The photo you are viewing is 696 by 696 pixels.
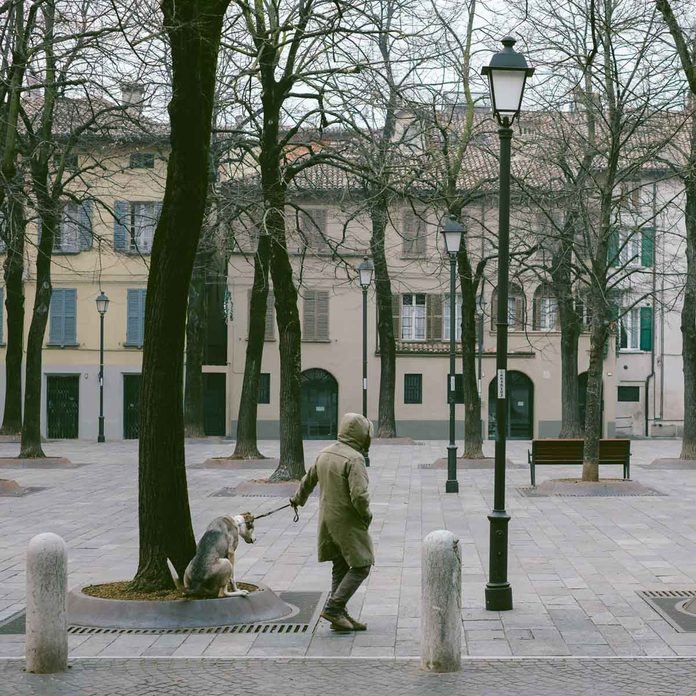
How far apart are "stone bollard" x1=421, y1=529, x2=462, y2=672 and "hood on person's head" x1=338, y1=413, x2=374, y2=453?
1436mm

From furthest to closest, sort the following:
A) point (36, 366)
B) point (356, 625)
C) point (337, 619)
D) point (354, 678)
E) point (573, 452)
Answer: point (36, 366) → point (573, 452) → point (356, 625) → point (337, 619) → point (354, 678)

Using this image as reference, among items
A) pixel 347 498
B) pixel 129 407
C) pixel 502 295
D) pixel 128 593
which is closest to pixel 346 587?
pixel 347 498

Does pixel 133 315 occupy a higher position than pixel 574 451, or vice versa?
pixel 133 315

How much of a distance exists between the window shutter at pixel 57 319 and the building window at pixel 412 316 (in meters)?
13.1

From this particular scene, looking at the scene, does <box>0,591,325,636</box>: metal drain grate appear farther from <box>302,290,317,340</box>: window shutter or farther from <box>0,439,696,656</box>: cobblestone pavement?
<box>302,290,317,340</box>: window shutter

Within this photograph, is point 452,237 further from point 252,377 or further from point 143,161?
point 143,161

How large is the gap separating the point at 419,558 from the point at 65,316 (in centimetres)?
3767

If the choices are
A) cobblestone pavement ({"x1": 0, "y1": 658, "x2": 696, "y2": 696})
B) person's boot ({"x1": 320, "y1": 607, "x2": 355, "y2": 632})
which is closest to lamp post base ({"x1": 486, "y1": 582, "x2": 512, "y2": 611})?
person's boot ({"x1": 320, "y1": 607, "x2": 355, "y2": 632})

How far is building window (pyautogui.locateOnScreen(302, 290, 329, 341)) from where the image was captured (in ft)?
166

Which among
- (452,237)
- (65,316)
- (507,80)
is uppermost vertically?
(507,80)

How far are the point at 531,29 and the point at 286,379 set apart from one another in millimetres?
7942

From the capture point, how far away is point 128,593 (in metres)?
10.7

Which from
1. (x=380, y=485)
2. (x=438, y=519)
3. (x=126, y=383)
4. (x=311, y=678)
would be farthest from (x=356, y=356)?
(x=311, y=678)

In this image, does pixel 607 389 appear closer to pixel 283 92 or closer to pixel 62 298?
pixel 62 298
